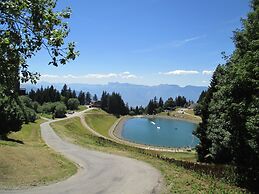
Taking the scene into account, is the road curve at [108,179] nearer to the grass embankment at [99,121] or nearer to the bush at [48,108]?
the grass embankment at [99,121]

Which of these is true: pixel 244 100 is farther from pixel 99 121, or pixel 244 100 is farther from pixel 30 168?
pixel 99 121

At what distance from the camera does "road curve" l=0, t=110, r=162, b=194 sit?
24316 mm

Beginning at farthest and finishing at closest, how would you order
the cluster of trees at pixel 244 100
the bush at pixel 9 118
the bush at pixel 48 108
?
the bush at pixel 48 108
the bush at pixel 9 118
the cluster of trees at pixel 244 100

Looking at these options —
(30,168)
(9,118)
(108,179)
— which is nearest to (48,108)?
(9,118)

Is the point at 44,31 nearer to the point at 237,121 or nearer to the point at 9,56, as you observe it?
the point at 9,56

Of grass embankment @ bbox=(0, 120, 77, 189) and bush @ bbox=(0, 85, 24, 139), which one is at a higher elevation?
bush @ bbox=(0, 85, 24, 139)

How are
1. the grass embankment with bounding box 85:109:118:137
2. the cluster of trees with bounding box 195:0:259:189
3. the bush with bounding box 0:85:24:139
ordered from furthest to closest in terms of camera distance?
the grass embankment with bounding box 85:109:118:137 < the bush with bounding box 0:85:24:139 < the cluster of trees with bounding box 195:0:259:189

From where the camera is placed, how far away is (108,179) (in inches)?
1106

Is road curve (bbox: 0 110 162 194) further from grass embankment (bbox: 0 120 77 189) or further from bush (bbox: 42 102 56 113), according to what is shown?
bush (bbox: 42 102 56 113)

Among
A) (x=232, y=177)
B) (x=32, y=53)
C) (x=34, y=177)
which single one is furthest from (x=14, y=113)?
(x=32, y=53)

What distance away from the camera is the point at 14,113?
185 feet

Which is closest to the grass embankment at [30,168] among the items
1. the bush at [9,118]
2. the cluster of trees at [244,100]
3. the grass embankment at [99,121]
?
the cluster of trees at [244,100]

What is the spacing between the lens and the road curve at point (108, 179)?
2432 centimetres

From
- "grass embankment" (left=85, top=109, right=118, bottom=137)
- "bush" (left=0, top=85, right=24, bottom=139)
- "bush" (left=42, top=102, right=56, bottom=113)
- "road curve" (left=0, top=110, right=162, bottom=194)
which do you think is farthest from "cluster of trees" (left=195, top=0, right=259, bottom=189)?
"bush" (left=42, top=102, right=56, bottom=113)
